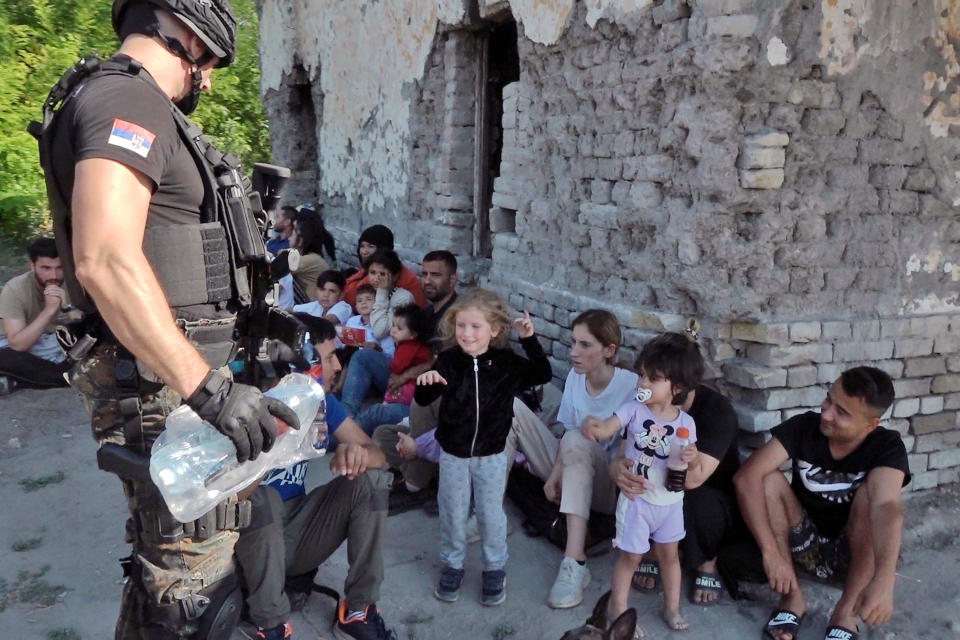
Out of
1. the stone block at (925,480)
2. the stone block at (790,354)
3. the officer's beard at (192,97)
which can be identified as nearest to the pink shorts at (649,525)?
the stone block at (790,354)

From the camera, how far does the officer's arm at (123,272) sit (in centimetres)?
172

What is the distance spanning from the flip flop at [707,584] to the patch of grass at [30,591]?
8.07 ft

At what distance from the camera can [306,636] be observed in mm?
2840

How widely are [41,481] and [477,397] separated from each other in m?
2.55

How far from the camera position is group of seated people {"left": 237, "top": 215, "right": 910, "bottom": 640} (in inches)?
108

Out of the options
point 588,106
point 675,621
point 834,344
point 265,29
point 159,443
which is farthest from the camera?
point 265,29

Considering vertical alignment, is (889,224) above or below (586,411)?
above

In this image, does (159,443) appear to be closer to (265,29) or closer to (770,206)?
(770,206)

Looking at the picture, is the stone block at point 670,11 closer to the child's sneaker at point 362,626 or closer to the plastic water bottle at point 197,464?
the plastic water bottle at point 197,464

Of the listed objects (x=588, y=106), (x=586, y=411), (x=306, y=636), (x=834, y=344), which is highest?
(x=588, y=106)

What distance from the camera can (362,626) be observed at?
108 inches

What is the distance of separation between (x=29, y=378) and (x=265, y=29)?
6.13 m

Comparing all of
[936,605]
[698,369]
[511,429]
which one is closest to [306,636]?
[511,429]

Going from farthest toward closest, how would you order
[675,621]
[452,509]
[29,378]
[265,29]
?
1. [265,29]
2. [29,378]
3. [452,509]
4. [675,621]
